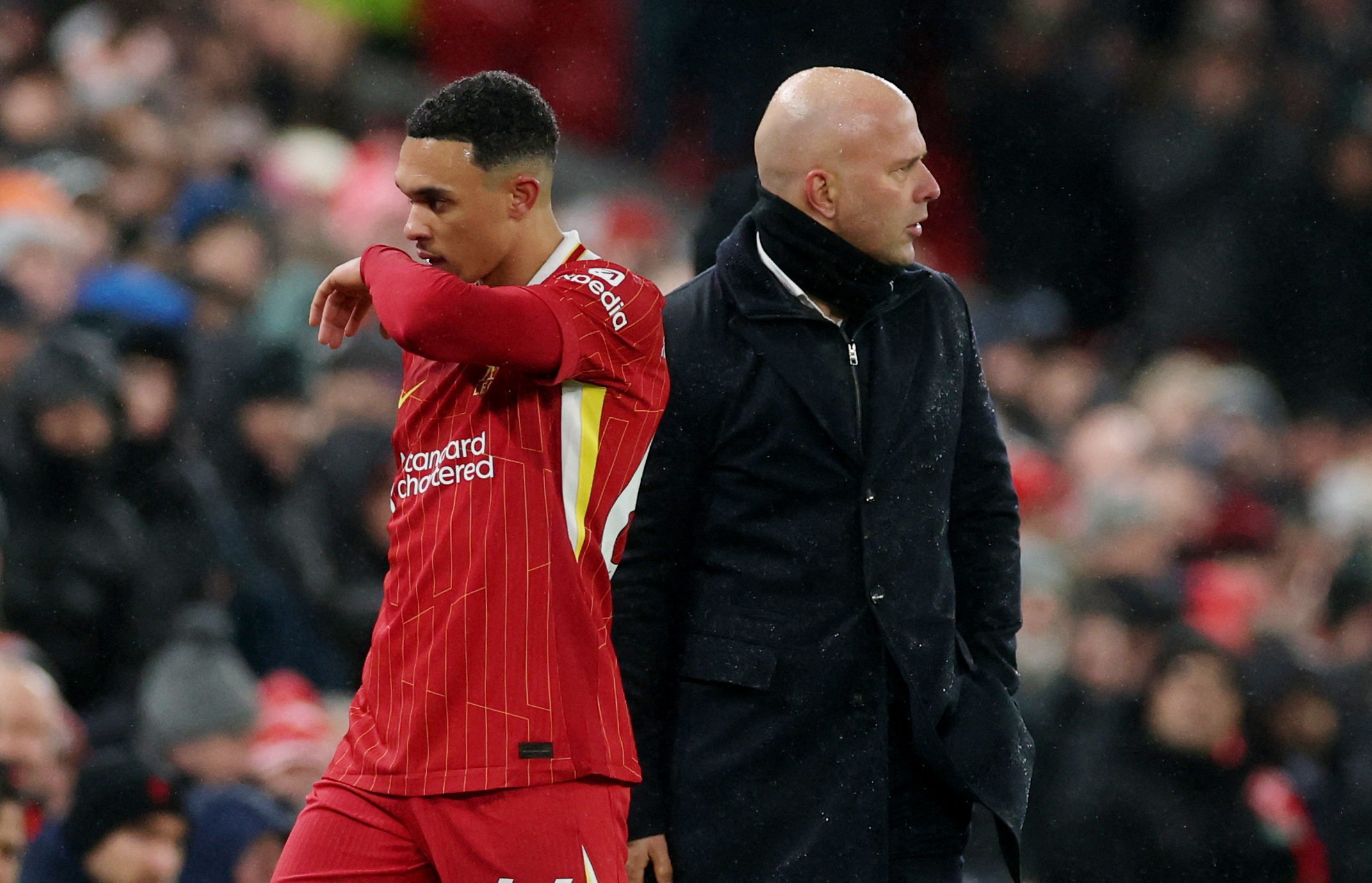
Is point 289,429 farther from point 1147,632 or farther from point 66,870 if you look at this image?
point 1147,632

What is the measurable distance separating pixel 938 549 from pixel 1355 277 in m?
4.03

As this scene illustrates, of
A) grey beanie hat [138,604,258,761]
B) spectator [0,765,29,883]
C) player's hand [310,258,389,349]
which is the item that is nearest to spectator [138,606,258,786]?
grey beanie hat [138,604,258,761]

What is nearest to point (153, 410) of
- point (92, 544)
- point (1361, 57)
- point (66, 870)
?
point (92, 544)

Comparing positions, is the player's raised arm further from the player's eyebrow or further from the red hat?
the red hat

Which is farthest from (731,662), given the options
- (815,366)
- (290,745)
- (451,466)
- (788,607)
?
(290,745)

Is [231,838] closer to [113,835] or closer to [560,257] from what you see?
[113,835]

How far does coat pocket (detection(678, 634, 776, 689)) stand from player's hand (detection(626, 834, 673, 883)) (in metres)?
0.23

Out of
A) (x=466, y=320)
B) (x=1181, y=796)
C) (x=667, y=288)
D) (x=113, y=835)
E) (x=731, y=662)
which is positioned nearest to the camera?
(x=466, y=320)

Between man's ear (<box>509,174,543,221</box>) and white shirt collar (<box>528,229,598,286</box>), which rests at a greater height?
man's ear (<box>509,174,543,221</box>)

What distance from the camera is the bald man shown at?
2.60 m

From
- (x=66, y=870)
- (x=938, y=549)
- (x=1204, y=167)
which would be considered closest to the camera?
(x=938, y=549)

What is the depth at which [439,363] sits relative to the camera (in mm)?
2398

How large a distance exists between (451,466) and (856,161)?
2.38 ft

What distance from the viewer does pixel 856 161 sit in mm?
2605
